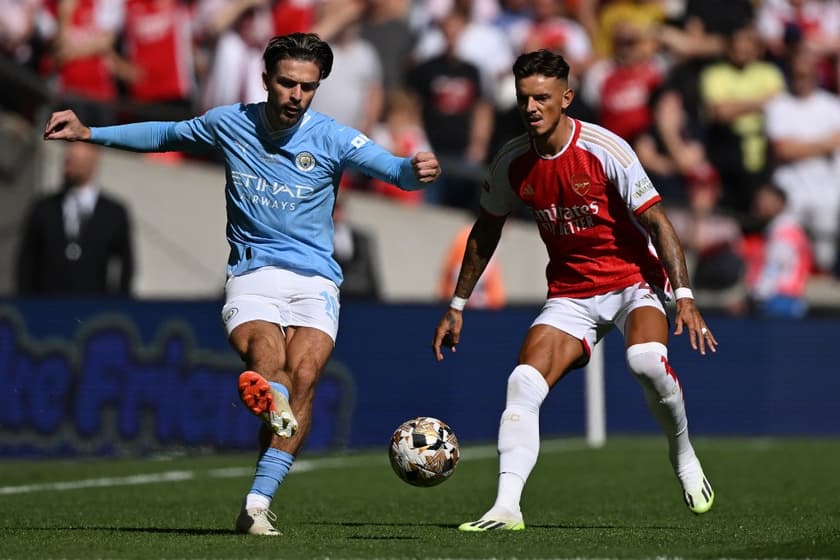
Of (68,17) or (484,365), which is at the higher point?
(68,17)

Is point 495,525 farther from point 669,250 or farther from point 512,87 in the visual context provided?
point 512,87

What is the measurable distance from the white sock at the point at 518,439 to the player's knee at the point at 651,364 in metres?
0.48

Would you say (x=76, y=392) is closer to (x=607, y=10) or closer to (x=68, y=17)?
(x=68, y=17)

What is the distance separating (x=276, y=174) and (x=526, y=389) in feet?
5.61

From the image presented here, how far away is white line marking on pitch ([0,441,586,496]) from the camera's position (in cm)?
1212

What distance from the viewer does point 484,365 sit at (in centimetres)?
1631

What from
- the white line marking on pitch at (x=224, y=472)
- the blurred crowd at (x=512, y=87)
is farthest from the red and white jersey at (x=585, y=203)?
the blurred crowd at (x=512, y=87)

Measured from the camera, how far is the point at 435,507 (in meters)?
10.7

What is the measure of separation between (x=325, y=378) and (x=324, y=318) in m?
6.80

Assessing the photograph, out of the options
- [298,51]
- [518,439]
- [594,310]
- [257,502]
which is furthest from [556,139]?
[257,502]

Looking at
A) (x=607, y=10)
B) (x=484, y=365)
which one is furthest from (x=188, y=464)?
(x=607, y=10)

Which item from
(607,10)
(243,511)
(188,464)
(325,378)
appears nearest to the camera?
(243,511)

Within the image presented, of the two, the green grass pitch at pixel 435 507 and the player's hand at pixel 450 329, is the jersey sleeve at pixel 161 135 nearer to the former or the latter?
the player's hand at pixel 450 329

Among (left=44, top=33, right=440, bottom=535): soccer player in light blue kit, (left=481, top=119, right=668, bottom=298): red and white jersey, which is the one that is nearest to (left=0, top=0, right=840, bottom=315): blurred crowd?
(left=44, top=33, right=440, bottom=535): soccer player in light blue kit
